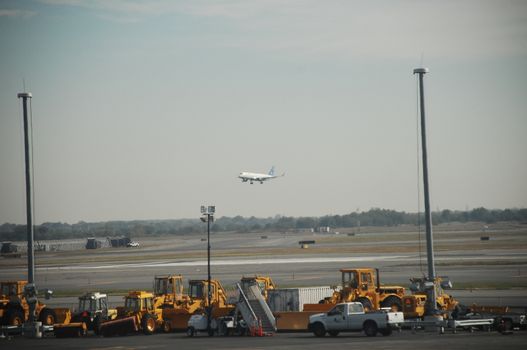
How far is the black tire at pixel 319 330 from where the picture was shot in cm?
4966

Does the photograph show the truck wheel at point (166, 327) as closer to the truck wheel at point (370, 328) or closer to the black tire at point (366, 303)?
the black tire at point (366, 303)

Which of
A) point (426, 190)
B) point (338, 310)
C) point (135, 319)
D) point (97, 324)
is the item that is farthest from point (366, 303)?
point (97, 324)

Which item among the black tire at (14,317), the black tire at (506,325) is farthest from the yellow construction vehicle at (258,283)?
the black tire at (506,325)

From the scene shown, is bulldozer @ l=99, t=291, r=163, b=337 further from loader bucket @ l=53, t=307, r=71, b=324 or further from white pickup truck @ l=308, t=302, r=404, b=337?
white pickup truck @ l=308, t=302, r=404, b=337

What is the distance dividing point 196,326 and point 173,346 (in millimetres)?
6692

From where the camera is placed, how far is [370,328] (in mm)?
48188

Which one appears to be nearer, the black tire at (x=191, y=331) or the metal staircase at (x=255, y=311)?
the metal staircase at (x=255, y=311)

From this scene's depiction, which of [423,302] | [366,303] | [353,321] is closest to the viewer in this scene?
[353,321]

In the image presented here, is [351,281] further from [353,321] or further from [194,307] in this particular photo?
[194,307]

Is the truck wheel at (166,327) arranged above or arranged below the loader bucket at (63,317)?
below

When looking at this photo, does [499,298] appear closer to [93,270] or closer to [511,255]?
[511,255]

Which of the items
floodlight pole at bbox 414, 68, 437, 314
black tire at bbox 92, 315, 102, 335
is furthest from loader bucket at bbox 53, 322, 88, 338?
floodlight pole at bbox 414, 68, 437, 314

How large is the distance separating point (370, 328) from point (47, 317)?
2199cm

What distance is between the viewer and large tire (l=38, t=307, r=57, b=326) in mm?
57938
